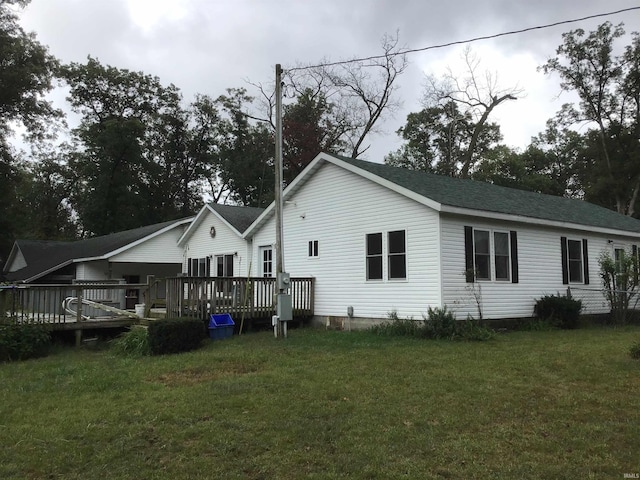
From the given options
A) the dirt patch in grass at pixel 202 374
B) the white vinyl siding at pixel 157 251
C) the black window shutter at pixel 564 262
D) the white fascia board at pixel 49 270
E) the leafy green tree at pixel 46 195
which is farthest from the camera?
the leafy green tree at pixel 46 195

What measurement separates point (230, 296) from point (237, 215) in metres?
7.72

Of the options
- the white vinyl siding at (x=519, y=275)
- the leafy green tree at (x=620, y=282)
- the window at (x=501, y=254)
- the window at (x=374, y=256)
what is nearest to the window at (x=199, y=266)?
the window at (x=374, y=256)

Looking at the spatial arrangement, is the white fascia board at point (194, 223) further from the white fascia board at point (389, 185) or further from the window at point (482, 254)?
the window at point (482, 254)

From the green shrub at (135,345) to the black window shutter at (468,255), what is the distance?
7.15 m

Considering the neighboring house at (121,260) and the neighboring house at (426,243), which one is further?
the neighboring house at (121,260)

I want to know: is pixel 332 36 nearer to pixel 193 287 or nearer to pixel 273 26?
pixel 273 26

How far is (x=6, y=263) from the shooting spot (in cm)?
3666

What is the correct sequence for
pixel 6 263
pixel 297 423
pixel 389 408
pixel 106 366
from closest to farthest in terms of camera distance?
pixel 297 423 → pixel 389 408 → pixel 106 366 → pixel 6 263

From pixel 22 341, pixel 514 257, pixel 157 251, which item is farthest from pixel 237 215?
pixel 514 257

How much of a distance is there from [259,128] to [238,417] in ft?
127

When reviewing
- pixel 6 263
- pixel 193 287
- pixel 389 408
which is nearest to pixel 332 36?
pixel 193 287

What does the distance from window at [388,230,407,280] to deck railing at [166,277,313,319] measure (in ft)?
9.48

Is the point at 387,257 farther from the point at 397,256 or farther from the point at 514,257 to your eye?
the point at 514,257

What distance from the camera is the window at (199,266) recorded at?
2097 cm
